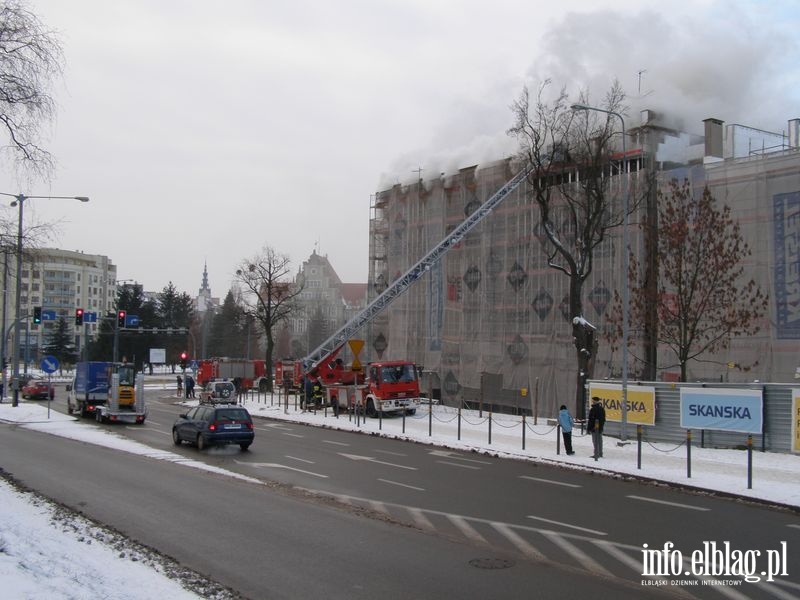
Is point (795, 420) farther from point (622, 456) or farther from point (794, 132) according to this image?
point (794, 132)

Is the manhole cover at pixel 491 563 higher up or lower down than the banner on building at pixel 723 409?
lower down

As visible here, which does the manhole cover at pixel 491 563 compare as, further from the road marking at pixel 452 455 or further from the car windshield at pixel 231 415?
the car windshield at pixel 231 415

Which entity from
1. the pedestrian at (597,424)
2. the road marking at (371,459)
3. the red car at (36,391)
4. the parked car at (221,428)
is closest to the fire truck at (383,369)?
the parked car at (221,428)

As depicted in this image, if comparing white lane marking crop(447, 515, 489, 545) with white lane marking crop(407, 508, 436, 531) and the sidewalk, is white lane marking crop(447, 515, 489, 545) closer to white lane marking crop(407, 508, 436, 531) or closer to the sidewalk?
white lane marking crop(407, 508, 436, 531)

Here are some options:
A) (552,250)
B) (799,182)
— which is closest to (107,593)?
(799,182)

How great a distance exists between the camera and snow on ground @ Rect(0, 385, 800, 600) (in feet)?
23.6

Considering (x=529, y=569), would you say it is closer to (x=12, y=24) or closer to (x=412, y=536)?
(x=412, y=536)

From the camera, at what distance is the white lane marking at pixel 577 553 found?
879 centimetres

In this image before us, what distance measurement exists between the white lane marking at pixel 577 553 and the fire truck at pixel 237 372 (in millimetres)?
49940

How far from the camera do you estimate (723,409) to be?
21.4m

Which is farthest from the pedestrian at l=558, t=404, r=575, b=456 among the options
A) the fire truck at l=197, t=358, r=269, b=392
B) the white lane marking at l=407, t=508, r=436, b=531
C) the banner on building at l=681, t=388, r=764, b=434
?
the fire truck at l=197, t=358, r=269, b=392

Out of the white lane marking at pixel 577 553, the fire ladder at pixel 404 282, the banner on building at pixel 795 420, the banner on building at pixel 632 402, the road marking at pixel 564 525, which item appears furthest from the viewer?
the fire ladder at pixel 404 282

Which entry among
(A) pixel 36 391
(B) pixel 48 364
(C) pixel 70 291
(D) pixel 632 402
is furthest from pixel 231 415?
(C) pixel 70 291

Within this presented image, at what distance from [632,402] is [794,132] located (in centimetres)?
1982
